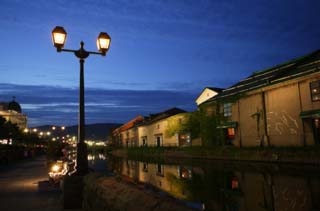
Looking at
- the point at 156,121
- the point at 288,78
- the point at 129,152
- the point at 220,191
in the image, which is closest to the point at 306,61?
the point at 288,78

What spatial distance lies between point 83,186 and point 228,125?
2913 cm

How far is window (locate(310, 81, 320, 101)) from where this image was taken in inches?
1017

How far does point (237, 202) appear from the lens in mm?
10836

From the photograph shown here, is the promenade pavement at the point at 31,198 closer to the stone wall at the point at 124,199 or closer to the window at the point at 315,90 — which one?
the stone wall at the point at 124,199

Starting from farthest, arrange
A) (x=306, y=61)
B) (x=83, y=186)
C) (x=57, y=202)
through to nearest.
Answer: (x=306, y=61) → (x=57, y=202) → (x=83, y=186)

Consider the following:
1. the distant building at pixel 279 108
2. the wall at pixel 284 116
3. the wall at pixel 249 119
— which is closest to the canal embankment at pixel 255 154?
the wall at pixel 249 119

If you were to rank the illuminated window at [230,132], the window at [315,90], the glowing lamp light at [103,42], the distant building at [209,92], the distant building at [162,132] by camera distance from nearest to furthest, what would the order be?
the glowing lamp light at [103,42] → the window at [315,90] → the illuminated window at [230,132] → the distant building at [162,132] → the distant building at [209,92]

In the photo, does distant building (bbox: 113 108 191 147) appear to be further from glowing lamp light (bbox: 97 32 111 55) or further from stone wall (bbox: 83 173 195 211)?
stone wall (bbox: 83 173 195 211)

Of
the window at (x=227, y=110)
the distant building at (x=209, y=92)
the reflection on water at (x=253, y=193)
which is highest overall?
the distant building at (x=209, y=92)

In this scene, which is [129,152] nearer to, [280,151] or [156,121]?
[156,121]

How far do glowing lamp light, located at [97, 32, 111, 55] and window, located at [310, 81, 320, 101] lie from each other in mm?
21888

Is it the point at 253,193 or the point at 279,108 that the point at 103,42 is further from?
the point at 279,108

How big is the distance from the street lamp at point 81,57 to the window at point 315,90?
21883mm

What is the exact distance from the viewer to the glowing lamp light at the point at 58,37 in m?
8.86
